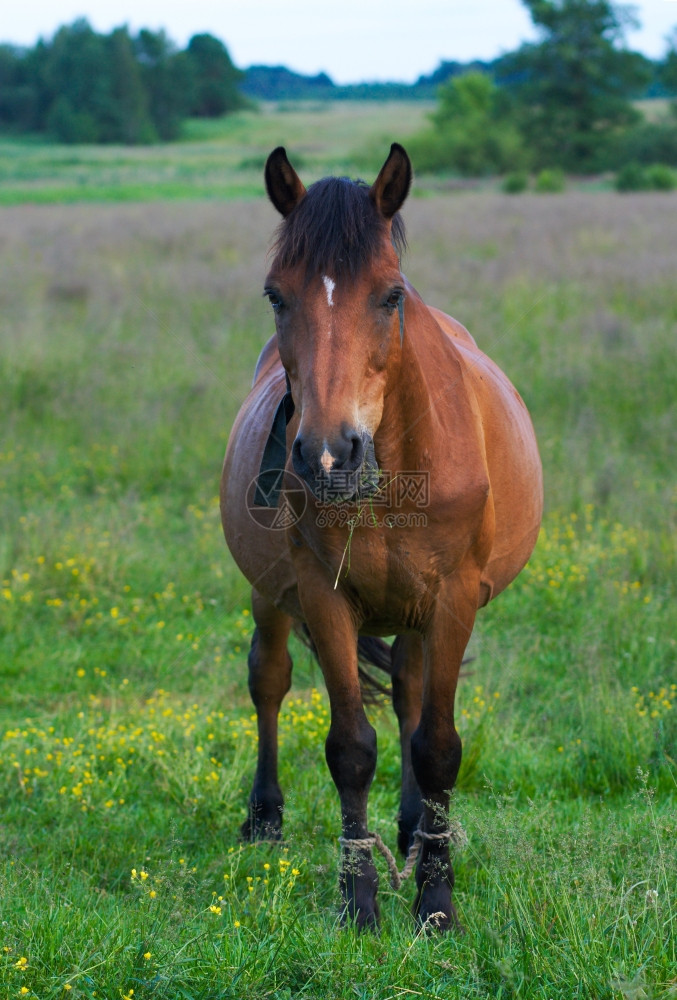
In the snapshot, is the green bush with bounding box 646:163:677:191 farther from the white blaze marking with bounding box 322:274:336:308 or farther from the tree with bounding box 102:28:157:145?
the tree with bounding box 102:28:157:145

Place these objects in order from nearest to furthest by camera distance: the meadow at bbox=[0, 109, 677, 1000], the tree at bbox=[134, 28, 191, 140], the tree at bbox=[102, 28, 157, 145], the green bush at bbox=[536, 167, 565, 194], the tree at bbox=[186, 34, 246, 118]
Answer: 1. the meadow at bbox=[0, 109, 677, 1000]
2. the green bush at bbox=[536, 167, 565, 194]
3. the tree at bbox=[102, 28, 157, 145]
4. the tree at bbox=[134, 28, 191, 140]
5. the tree at bbox=[186, 34, 246, 118]

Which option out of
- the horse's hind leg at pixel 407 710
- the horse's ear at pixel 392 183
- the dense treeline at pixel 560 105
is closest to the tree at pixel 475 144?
the dense treeline at pixel 560 105

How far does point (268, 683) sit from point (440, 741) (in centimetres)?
130

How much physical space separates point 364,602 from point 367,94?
121424mm

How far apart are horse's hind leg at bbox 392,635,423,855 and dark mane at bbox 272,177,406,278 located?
172cm

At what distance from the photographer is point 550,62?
50094 millimetres

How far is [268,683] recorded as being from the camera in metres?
4.41

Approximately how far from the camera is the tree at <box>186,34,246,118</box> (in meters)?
79.9

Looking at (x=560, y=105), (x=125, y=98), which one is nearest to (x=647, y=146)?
(x=560, y=105)

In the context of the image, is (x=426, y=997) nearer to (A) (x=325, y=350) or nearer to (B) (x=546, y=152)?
(A) (x=325, y=350)

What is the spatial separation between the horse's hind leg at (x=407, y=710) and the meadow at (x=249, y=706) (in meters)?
0.16

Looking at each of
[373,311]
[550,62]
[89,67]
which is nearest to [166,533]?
[373,311]

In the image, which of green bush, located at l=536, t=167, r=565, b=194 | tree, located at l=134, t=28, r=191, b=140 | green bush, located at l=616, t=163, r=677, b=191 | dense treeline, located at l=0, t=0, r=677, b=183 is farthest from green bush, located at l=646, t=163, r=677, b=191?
tree, located at l=134, t=28, r=191, b=140

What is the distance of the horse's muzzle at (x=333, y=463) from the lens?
252cm
